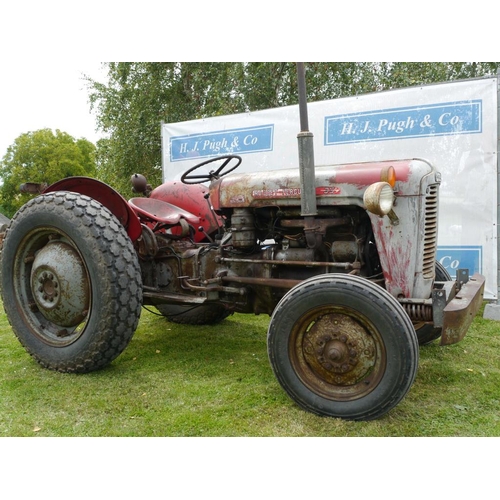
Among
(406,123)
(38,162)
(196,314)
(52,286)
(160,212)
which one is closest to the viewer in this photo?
(52,286)

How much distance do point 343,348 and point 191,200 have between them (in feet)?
8.01

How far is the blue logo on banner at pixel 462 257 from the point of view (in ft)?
17.8

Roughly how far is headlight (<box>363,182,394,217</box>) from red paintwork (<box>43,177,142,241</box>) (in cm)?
183

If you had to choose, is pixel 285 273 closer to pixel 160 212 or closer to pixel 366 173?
pixel 366 173

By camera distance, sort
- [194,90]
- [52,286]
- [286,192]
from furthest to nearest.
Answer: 1. [194,90]
2. [52,286]
3. [286,192]

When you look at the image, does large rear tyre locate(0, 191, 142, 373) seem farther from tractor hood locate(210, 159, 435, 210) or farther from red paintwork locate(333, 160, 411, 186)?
red paintwork locate(333, 160, 411, 186)

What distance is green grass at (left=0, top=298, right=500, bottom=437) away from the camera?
8.71 feet

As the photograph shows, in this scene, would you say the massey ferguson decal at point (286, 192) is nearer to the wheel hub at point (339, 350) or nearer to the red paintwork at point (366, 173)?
the red paintwork at point (366, 173)

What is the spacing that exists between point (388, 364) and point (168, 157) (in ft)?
18.9

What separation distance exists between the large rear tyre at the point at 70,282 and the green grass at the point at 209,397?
0.21 meters

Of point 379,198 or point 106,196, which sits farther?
point 106,196

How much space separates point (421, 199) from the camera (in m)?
2.95

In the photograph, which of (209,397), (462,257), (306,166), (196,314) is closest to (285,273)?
(306,166)

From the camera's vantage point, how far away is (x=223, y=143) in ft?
23.1
